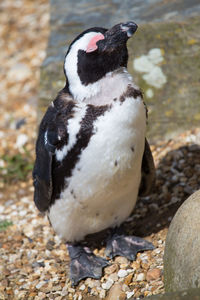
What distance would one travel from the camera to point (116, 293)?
3.29 metres

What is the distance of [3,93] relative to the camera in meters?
7.11

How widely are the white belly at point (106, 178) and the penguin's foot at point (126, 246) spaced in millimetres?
127

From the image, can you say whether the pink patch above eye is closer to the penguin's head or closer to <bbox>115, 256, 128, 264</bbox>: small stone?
the penguin's head

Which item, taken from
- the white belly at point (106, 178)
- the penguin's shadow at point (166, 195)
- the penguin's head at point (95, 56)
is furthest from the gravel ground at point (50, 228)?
the penguin's head at point (95, 56)

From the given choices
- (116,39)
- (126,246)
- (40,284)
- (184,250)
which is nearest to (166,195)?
(126,246)

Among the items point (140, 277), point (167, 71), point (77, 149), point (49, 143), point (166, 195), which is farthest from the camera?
point (167, 71)

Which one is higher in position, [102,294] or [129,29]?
[129,29]

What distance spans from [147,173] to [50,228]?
1039 millimetres

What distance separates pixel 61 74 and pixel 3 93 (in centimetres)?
237

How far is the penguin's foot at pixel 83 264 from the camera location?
139 inches

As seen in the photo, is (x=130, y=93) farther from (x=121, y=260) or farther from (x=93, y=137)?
(x=121, y=260)

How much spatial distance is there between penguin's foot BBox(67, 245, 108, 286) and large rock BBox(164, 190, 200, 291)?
2.59ft

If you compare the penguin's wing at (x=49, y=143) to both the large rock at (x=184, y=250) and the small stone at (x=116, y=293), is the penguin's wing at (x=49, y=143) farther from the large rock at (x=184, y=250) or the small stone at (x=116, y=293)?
the large rock at (x=184, y=250)

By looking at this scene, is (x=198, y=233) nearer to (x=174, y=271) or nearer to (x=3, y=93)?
(x=174, y=271)
